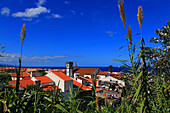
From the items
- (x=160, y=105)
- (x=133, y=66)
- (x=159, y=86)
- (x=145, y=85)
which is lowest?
(x=160, y=105)

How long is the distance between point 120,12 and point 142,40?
0.19 meters

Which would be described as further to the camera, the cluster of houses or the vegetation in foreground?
the cluster of houses

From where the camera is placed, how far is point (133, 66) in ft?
2.38

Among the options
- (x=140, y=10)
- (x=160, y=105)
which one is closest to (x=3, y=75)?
(x=140, y=10)

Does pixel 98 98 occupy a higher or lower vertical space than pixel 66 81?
higher

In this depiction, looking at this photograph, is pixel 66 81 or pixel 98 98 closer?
pixel 98 98

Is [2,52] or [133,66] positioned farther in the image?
[2,52]

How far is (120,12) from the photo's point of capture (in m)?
0.71

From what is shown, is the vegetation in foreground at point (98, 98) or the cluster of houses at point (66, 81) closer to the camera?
the vegetation in foreground at point (98, 98)

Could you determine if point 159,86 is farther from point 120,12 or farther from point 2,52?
point 2,52

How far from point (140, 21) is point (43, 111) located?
0.87 m

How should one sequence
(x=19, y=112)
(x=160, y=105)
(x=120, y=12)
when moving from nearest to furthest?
(x=120, y=12)
(x=19, y=112)
(x=160, y=105)

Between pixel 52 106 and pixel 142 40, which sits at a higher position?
pixel 142 40

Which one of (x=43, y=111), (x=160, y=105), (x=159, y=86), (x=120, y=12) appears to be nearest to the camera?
(x=120, y=12)
